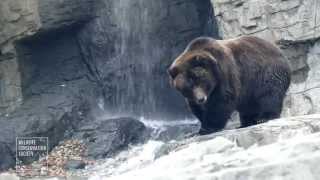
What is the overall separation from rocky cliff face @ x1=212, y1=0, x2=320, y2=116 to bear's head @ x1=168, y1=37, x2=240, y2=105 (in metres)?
3.43

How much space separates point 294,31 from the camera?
10.7m

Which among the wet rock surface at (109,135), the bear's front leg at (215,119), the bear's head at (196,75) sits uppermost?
the bear's head at (196,75)

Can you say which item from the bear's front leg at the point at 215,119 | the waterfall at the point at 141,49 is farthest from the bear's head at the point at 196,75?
the waterfall at the point at 141,49

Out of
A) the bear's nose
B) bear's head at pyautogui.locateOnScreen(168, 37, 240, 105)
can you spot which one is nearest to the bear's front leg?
bear's head at pyautogui.locateOnScreen(168, 37, 240, 105)

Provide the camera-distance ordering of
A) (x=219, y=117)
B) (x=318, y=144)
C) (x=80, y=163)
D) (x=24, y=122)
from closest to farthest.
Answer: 1. (x=318, y=144)
2. (x=219, y=117)
3. (x=80, y=163)
4. (x=24, y=122)

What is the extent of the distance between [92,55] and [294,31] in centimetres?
367

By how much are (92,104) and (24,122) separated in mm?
1320

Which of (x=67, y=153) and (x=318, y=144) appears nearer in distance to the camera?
(x=318, y=144)

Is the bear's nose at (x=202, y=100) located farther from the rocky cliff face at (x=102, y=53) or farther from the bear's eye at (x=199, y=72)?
the rocky cliff face at (x=102, y=53)

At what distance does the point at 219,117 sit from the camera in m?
7.50

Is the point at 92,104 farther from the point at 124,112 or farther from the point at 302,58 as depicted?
the point at 302,58

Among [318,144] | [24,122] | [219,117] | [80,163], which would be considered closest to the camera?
[318,144]

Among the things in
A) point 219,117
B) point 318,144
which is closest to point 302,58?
point 219,117

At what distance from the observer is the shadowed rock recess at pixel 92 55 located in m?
12.2
